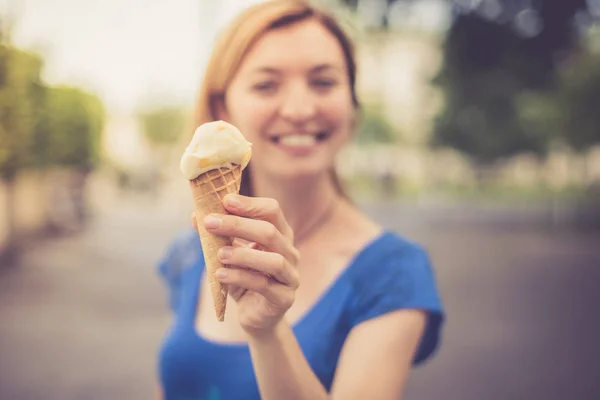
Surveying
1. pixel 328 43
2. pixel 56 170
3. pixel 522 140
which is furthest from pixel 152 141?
pixel 328 43

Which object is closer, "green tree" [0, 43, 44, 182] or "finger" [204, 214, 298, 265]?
"finger" [204, 214, 298, 265]

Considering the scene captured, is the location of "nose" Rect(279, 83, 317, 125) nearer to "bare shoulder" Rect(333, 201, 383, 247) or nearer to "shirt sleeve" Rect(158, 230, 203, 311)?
"bare shoulder" Rect(333, 201, 383, 247)

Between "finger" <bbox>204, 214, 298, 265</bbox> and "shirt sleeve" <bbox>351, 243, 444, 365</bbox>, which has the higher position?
"finger" <bbox>204, 214, 298, 265</bbox>

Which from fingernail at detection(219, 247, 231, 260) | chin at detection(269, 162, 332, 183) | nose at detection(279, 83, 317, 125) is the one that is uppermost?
nose at detection(279, 83, 317, 125)

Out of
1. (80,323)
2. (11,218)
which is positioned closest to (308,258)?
(80,323)

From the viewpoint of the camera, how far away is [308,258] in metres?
2.10

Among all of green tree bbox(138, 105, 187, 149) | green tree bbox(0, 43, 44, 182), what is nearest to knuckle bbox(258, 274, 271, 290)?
green tree bbox(0, 43, 44, 182)

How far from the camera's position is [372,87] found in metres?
51.2

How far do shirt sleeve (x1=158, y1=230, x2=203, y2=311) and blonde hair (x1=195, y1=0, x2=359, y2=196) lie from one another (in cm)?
55

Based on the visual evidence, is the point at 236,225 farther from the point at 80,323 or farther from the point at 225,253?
the point at 80,323

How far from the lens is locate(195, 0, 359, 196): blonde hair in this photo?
6.32ft

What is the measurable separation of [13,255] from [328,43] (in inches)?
441

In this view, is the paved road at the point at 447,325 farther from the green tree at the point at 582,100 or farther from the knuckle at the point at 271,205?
the green tree at the point at 582,100

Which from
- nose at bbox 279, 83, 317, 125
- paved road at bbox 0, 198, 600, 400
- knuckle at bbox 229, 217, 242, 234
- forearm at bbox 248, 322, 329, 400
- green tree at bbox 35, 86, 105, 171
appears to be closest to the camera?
knuckle at bbox 229, 217, 242, 234
